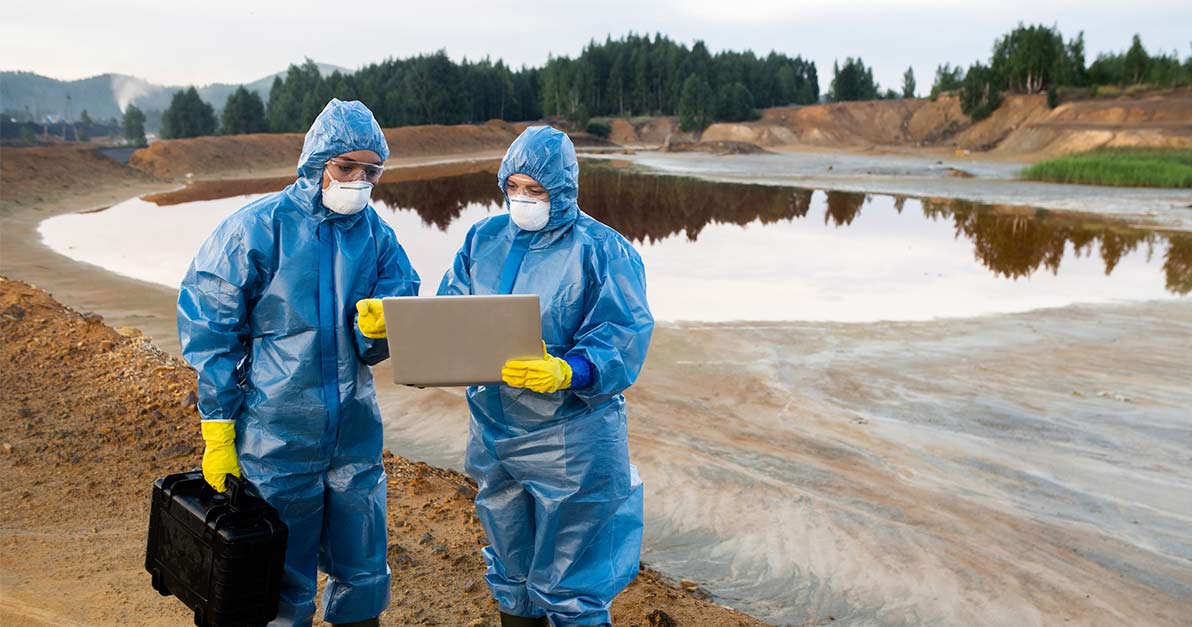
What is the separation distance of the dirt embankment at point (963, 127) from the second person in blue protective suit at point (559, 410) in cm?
4519

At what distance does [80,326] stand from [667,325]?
5695 mm

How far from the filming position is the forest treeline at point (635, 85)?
182 feet

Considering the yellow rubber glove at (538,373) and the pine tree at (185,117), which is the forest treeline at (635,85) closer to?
the pine tree at (185,117)

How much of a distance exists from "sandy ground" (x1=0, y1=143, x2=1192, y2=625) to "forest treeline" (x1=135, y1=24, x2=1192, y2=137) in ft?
169

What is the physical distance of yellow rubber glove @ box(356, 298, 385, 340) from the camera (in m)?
2.90

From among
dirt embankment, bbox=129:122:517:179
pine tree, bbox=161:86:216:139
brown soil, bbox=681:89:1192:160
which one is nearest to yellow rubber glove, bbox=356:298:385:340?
dirt embankment, bbox=129:122:517:179

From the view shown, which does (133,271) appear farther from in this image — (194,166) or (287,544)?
(194,166)

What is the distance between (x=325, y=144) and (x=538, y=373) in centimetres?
104

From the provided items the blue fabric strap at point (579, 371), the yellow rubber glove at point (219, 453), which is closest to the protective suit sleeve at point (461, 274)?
the blue fabric strap at point (579, 371)

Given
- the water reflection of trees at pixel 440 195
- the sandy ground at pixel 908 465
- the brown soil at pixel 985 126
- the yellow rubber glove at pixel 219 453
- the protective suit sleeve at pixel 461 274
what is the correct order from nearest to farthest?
1. the yellow rubber glove at pixel 219 453
2. the protective suit sleeve at pixel 461 274
3. the sandy ground at pixel 908 465
4. the water reflection of trees at pixel 440 195
5. the brown soil at pixel 985 126

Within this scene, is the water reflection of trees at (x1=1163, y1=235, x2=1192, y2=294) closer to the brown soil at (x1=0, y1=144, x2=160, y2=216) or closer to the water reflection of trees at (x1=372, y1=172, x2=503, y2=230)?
the water reflection of trees at (x1=372, y1=172, x2=503, y2=230)

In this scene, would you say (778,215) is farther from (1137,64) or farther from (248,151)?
(1137,64)

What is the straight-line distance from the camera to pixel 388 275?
325 centimetres

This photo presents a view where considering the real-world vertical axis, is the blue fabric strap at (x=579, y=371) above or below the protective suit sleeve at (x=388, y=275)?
below
